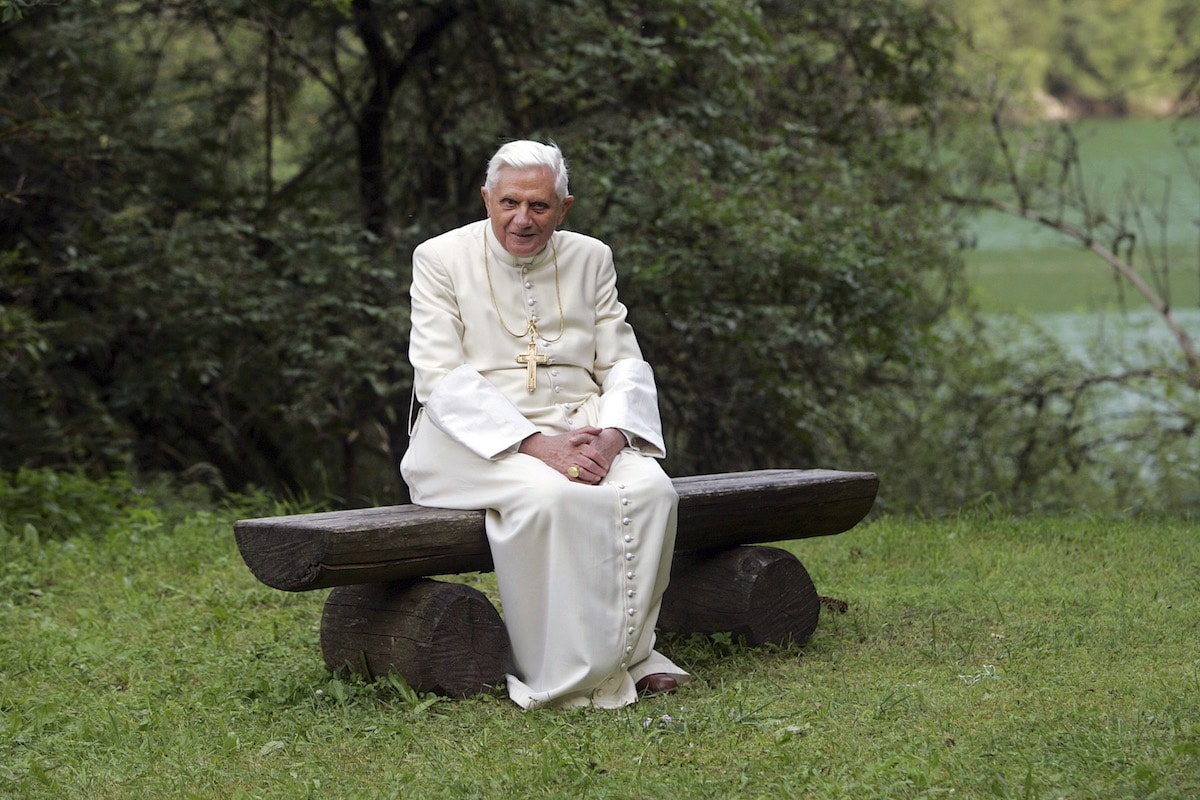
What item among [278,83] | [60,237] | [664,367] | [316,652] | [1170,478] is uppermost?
[278,83]

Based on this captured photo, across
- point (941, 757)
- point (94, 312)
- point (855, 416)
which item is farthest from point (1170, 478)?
point (941, 757)

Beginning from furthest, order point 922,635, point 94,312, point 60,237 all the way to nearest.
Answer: point 94,312 < point 60,237 < point 922,635

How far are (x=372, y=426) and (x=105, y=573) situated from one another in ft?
11.8

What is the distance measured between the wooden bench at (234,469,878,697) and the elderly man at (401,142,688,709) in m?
0.14

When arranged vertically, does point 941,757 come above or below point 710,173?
below

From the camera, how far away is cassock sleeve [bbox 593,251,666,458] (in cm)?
461

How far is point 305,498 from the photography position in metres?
7.66

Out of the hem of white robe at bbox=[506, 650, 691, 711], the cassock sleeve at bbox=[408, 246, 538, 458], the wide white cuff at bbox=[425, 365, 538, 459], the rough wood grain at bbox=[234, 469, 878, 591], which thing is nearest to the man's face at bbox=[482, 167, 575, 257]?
the cassock sleeve at bbox=[408, 246, 538, 458]

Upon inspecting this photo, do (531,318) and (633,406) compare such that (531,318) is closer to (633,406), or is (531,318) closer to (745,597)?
(633,406)

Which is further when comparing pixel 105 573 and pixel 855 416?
pixel 855 416

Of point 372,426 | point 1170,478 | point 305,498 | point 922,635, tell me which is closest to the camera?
point 922,635

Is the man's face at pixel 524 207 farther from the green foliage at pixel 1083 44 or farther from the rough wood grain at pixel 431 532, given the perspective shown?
the green foliage at pixel 1083 44

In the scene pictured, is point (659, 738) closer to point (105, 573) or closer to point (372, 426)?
point (105, 573)

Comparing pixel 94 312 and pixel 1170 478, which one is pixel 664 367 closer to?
pixel 94 312
